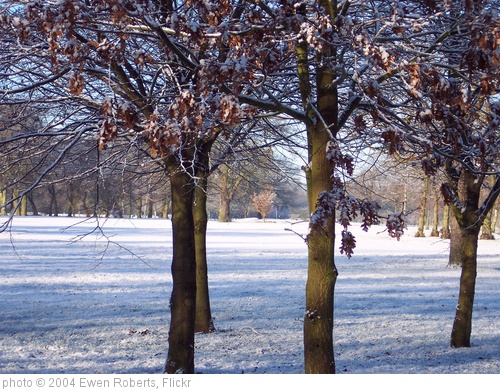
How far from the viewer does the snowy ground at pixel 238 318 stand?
276 inches

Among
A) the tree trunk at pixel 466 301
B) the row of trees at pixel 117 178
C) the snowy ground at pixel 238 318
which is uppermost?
the row of trees at pixel 117 178

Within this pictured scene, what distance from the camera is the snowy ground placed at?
7016mm

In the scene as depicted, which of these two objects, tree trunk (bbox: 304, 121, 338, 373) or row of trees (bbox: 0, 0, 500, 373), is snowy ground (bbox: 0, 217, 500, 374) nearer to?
row of trees (bbox: 0, 0, 500, 373)

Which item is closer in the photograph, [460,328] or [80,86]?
[80,86]

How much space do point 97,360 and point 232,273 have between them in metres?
8.66

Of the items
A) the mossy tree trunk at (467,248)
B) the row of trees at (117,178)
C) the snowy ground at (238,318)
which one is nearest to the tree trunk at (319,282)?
the row of trees at (117,178)

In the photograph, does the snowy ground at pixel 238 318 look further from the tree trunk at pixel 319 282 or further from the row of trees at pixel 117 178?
the tree trunk at pixel 319 282

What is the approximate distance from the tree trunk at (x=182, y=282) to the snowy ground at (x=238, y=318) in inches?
22.1

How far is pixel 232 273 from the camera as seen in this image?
612 inches

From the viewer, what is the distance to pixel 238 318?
9758mm

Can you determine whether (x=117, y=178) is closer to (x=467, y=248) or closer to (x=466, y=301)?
(x=467, y=248)

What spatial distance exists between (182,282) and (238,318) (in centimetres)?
405
